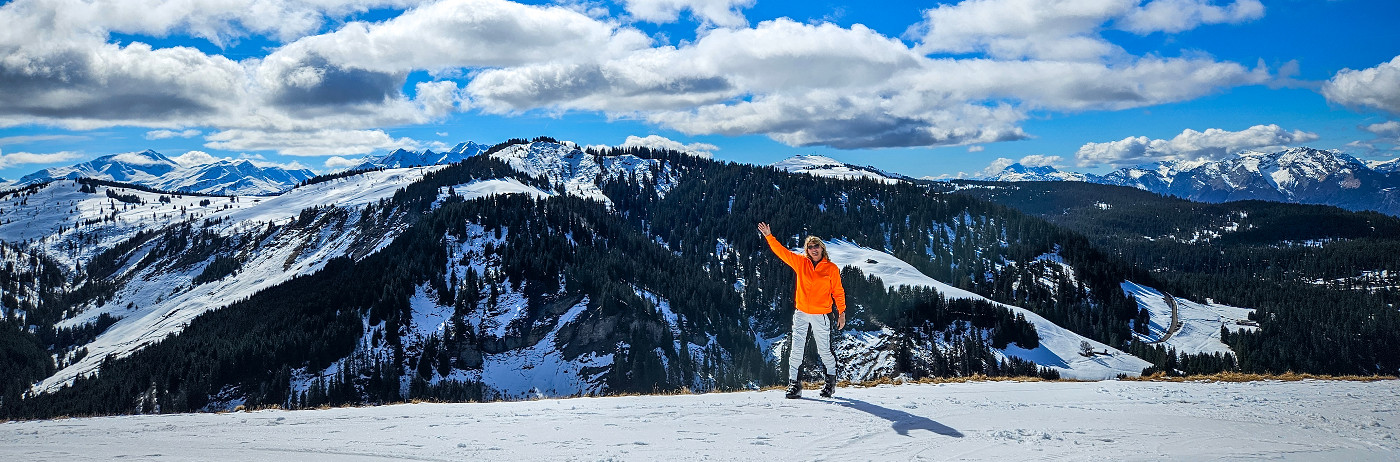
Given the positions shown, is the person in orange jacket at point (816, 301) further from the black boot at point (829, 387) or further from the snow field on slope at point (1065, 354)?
the snow field on slope at point (1065, 354)

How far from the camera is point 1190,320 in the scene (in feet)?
550

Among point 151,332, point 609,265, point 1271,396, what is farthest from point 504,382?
point 1271,396

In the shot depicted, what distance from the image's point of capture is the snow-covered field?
9414 mm

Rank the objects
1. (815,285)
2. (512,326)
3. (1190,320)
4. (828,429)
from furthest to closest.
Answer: (1190,320) < (512,326) < (815,285) < (828,429)

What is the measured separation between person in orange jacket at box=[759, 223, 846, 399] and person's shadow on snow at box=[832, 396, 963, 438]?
104 centimetres

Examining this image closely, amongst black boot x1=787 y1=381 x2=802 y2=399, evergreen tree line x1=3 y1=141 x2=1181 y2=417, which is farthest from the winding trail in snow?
black boot x1=787 y1=381 x2=802 y2=399

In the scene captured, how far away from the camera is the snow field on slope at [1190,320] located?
145625mm

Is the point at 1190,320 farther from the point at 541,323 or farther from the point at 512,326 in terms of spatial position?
the point at 512,326

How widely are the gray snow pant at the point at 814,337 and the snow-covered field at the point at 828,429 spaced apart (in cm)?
75

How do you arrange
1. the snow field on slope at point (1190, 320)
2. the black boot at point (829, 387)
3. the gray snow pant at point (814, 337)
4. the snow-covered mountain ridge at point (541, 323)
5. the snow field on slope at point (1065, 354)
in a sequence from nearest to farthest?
the gray snow pant at point (814, 337)
the black boot at point (829, 387)
the snow-covered mountain ridge at point (541, 323)
the snow field on slope at point (1065, 354)
the snow field on slope at point (1190, 320)

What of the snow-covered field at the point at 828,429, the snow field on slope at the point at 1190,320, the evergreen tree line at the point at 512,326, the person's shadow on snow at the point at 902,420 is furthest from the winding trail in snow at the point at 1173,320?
the person's shadow on snow at the point at 902,420

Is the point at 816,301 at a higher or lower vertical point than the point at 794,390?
higher

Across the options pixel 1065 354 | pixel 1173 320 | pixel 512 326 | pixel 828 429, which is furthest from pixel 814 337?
pixel 1173 320

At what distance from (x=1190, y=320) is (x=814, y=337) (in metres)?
200
